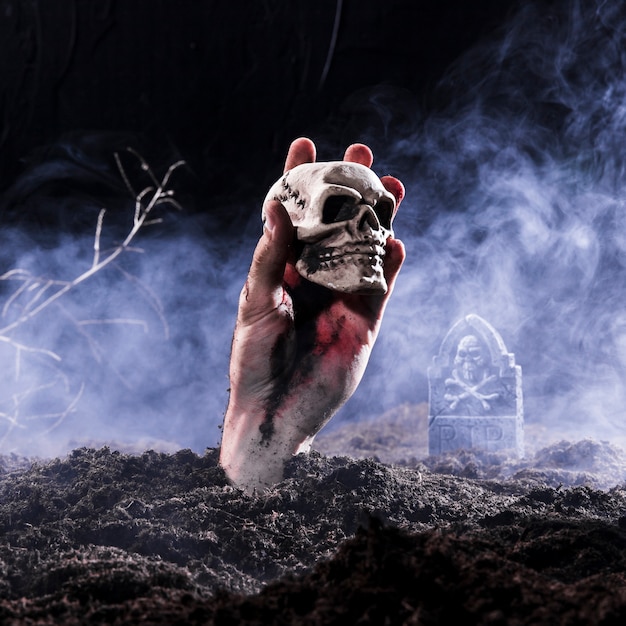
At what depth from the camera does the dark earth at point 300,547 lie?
1.09 metres

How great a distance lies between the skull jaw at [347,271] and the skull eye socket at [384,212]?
→ 7.6 inches

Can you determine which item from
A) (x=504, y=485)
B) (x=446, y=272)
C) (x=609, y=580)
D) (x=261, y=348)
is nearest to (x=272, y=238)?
(x=261, y=348)

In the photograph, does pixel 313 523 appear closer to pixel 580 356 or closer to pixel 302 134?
pixel 302 134

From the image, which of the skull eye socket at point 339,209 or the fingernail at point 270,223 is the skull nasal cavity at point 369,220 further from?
the fingernail at point 270,223

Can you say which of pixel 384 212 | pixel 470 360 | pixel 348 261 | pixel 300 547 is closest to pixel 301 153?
pixel 384 212

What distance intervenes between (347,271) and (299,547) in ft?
2.77

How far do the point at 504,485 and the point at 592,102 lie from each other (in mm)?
2719

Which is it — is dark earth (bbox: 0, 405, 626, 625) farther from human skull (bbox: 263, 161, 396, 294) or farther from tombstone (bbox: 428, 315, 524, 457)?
tombstone (bbox: 428, 315, 524, 457)

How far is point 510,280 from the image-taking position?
5.39 metres

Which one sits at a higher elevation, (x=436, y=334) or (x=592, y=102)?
(x=592, y=102)

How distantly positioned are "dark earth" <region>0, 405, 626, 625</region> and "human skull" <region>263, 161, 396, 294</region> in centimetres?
61

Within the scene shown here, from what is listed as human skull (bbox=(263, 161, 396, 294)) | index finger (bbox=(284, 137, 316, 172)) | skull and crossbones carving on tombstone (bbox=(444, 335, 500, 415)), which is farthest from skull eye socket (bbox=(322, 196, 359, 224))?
skull and crossbones carving on tombstone (bbox=(444, 335, 500, 415))

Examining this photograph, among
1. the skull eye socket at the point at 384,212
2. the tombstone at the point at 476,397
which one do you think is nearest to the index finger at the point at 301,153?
the skull eye socket at the point at 384,212

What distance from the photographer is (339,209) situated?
7.50 feet
